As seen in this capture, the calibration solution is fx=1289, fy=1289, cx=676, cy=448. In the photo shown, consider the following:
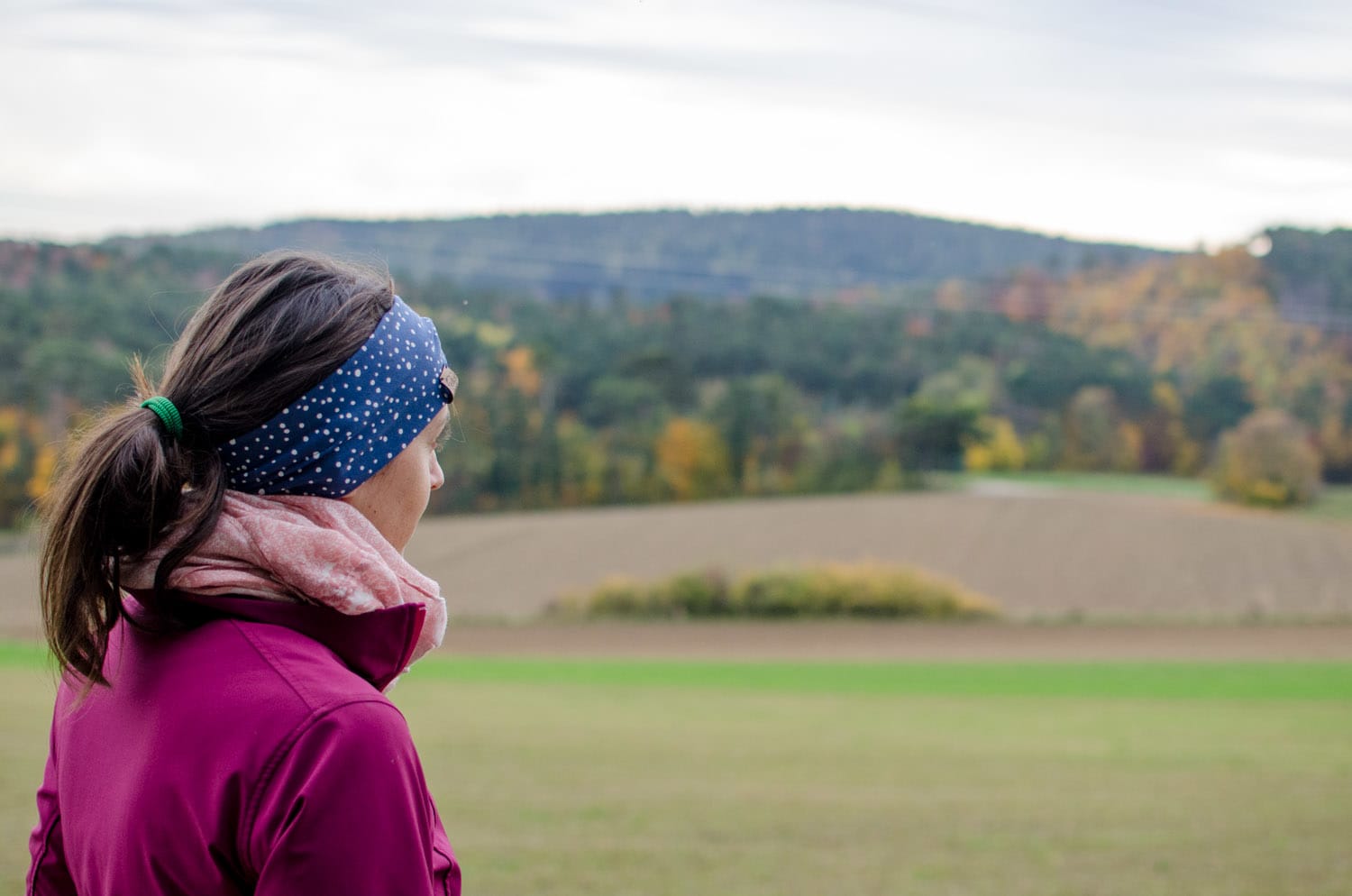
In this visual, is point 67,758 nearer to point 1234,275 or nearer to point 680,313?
point 1234,275

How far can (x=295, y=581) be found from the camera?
1215mm

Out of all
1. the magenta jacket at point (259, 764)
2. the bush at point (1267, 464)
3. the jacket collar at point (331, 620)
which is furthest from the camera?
the bush at point (1267, 464)

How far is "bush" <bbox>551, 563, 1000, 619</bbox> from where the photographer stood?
1363 inches

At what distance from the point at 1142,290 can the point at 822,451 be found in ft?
49.5

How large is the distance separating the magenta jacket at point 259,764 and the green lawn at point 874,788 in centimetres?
513

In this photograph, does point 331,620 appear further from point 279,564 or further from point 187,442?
point 187,442

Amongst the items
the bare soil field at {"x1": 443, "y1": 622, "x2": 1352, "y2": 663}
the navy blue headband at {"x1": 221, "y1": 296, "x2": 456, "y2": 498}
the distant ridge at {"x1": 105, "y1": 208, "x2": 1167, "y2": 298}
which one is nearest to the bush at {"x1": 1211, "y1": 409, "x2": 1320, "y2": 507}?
the distant ridge at {"x1": 105, "y1": 208, "x2": 1167, "y2": 298}

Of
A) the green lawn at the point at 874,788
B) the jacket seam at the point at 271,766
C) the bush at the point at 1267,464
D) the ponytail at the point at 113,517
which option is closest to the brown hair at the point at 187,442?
the ponytail at the point at 113,517

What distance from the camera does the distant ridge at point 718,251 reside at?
51312 mm

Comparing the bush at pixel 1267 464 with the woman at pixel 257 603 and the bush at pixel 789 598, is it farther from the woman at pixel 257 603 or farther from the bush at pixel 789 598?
the woman at pixel 257 603

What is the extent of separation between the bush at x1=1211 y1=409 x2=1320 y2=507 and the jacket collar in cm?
4564

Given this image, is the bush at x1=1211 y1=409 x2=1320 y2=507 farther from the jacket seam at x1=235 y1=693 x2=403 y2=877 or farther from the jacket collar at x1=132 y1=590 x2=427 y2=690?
the jacket seam at x1=235 y1=693 x2=403 y2=877

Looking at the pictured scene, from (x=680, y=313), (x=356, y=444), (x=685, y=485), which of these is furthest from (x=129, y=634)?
(x=680, y=313)

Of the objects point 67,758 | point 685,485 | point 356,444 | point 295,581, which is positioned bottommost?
point 685,485
